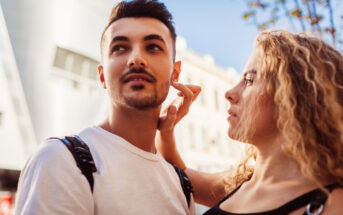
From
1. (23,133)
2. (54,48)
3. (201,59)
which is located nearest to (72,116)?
(54,48)

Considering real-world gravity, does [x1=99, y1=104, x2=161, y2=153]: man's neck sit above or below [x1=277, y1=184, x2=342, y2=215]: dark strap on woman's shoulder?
above

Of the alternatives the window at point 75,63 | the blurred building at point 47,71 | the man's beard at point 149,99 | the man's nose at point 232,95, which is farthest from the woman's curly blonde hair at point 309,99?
the window at point 75,63

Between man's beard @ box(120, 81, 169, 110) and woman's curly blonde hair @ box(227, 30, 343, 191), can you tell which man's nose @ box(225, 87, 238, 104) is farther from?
man's beard @ box(120, 81, 169, 110)

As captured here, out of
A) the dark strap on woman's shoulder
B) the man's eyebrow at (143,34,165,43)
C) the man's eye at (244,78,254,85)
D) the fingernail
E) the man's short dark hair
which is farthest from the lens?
the fingernail

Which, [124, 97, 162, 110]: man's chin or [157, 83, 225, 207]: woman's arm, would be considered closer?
[124, 97, 162, 110]: man's chin

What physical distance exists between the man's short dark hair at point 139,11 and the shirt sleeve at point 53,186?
2.94 feet

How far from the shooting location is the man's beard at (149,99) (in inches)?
79.4

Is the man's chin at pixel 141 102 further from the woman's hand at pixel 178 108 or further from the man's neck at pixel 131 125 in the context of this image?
the woman's hand at pixel 178 108

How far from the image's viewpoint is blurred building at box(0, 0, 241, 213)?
311 inches

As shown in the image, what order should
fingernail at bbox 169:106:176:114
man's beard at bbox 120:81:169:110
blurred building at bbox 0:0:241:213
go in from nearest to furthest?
1. man's beard at bbox 120:81:169:110
2. fingernail at bbox 169:106:176:114
3. blurred building at bbox 0:0:241:213

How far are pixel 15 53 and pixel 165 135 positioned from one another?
7994 millimetres

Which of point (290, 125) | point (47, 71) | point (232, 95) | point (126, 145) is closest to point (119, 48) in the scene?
point (126, 145)

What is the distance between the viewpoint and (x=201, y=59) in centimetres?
2319

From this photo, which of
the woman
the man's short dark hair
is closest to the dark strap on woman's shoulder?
the woman
